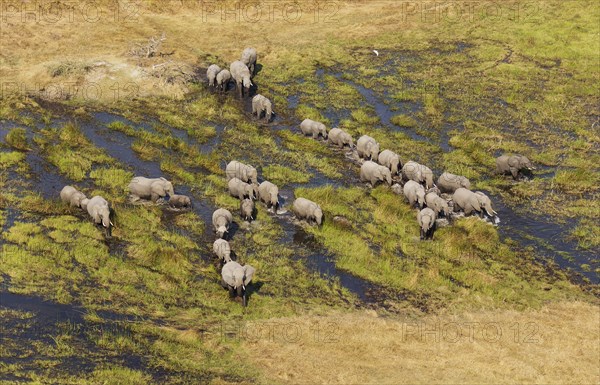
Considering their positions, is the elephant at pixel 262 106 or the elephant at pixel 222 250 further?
the elephant at pixel 262 106

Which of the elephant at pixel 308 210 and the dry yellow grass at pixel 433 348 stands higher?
the elephant at pixel 308 210

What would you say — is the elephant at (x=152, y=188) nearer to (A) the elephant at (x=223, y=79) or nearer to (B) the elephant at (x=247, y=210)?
(B) the elephant at (x=247, y=210)

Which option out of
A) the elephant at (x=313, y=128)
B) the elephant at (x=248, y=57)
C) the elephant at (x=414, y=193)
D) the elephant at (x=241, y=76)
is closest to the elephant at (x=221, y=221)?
the elephant at (x=414, y=193)

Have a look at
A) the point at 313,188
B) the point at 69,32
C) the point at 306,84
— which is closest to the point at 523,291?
the point at 313,188

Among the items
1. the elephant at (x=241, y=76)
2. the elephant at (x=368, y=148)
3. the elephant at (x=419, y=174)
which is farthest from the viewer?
the elephant at (x=241, y=76)

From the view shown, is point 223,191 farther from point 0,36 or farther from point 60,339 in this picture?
point 0,36

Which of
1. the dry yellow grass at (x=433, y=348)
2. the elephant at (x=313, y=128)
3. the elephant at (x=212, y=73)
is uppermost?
the elephant at (x=212, y=73)
